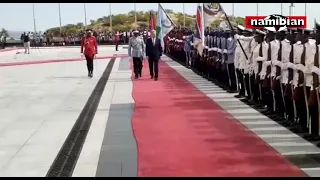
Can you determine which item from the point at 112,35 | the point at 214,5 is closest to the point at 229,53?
the point at 214,5

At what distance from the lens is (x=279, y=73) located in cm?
759

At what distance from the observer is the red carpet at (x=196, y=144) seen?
534cm

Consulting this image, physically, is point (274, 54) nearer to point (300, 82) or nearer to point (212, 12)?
point (300, 82)

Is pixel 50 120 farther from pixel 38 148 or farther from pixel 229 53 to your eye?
pixel 229 53

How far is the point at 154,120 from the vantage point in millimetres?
8234

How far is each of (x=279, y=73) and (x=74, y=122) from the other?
3367mm

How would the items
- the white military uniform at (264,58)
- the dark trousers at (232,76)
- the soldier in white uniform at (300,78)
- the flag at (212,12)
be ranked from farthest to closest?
1. the flag at (212,12)
2. the dark trousers at (232,76)
3. the white military uniform at (264,58)
4. the soldier in white uniform at (300,78)

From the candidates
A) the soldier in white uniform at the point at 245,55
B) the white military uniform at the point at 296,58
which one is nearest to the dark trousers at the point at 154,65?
the soldier in white uniform at the point at 245,55

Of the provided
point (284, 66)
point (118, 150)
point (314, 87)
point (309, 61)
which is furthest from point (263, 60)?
point (118, 150)

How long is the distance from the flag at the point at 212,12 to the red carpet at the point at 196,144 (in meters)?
2.73

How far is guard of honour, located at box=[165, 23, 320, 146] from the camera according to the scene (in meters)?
6.57

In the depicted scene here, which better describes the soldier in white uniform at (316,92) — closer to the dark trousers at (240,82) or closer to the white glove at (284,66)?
the white glove at (284,66)

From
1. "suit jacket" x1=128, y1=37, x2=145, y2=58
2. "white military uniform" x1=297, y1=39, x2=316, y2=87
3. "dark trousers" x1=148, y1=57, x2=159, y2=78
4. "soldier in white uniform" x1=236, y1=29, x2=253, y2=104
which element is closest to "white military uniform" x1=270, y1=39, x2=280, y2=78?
"white military uniform" x1=297, y1=39, x2=316, y2=87

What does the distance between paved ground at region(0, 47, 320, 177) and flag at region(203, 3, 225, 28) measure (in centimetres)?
171
